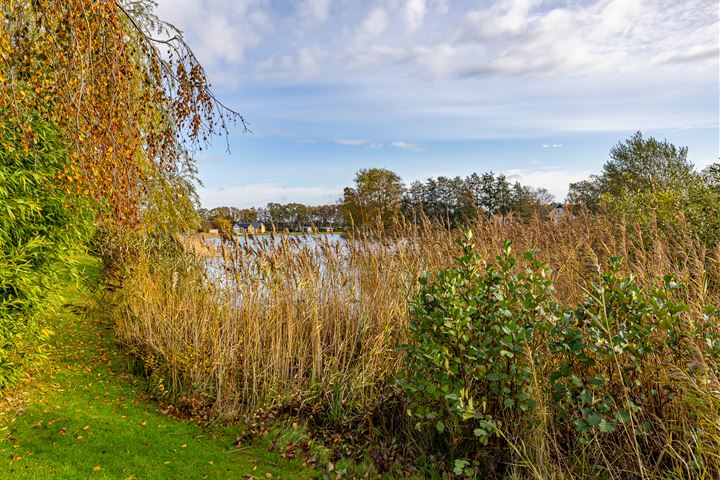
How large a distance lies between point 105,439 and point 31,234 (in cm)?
203

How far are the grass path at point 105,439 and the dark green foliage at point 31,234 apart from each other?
0.49 metres

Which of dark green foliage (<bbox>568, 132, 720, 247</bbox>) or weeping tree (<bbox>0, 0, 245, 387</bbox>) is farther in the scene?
dark green foliage (<bbox>568, 132, 720, 247</bbox>)

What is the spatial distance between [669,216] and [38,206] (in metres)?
8.23

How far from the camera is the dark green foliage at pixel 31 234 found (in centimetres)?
363

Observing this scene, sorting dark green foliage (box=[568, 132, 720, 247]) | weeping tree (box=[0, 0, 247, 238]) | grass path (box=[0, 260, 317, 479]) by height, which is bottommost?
grass path (box=[0, 260, 317, 479])

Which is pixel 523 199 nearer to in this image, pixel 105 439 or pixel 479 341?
pixel 479 341

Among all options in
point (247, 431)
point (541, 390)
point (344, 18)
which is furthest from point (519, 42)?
point (247, 431)

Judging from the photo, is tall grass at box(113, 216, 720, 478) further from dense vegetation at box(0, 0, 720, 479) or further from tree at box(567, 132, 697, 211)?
tree at box(567, 132, 697, 211)

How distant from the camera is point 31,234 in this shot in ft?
12.8

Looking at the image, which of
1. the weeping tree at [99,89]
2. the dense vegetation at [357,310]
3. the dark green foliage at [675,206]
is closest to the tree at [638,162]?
the dark green foliage at [675,206]

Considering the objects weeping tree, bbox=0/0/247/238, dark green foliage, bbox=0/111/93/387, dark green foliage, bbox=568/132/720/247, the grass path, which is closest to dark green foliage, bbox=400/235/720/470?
the grass path

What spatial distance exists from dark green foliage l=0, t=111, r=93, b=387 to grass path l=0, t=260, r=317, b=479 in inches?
19.2

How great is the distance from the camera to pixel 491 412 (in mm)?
2887

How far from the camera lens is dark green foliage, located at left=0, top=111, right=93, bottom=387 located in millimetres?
3633
